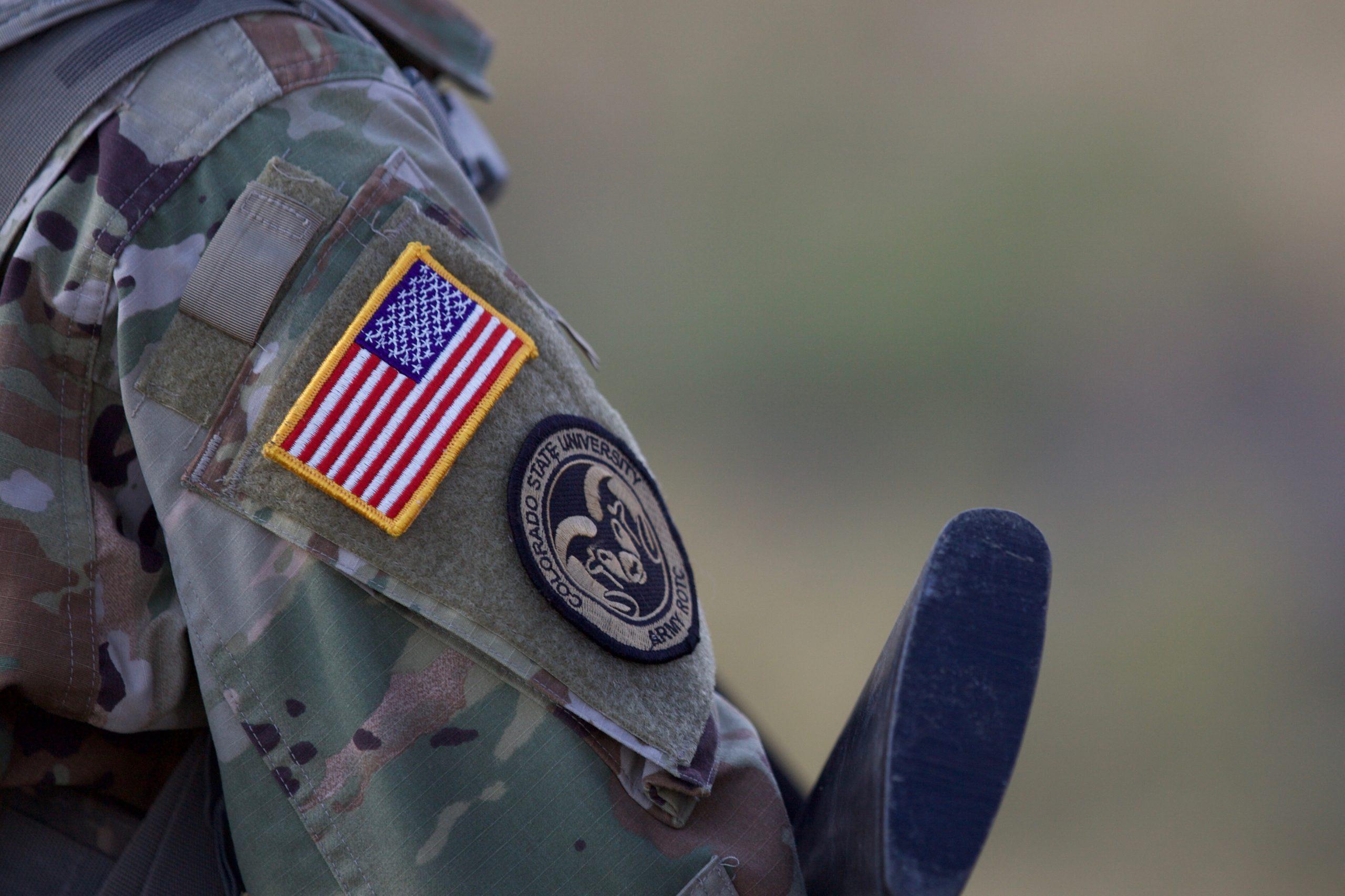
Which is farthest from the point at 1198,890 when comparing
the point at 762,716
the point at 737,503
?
the point at 737,503

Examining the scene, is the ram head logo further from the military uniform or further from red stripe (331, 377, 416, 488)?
red stripe (331, 377, 416, 488)

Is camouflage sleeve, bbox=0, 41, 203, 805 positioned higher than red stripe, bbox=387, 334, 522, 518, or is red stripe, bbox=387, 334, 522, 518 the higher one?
red stripe, bbox=387, 334, 522, 518

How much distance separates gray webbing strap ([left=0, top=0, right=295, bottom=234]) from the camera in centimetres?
52

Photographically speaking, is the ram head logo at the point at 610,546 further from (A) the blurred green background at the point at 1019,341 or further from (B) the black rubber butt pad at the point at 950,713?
(A) the blurred green background at the point at 1019,341

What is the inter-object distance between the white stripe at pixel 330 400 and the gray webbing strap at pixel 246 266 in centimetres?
5

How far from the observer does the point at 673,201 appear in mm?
2117

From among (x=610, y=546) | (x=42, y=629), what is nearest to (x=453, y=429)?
(x=610, y=546)

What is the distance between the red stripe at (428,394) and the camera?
0.52 metres

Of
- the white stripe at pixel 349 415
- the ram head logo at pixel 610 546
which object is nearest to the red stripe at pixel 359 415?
the white stripe at pixel 349 415

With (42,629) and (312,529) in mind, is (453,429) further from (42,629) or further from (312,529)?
(42,629)

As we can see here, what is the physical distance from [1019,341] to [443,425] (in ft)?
5.25

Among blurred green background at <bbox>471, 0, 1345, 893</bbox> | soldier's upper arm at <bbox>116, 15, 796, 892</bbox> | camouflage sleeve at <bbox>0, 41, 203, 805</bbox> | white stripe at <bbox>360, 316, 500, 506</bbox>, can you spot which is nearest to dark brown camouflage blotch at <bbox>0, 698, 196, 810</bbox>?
camouflage sleeve at <bbox>0, 41, 203, 805</bbox>

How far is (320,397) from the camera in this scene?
52cm

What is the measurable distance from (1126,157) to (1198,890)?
1405 millimetres
